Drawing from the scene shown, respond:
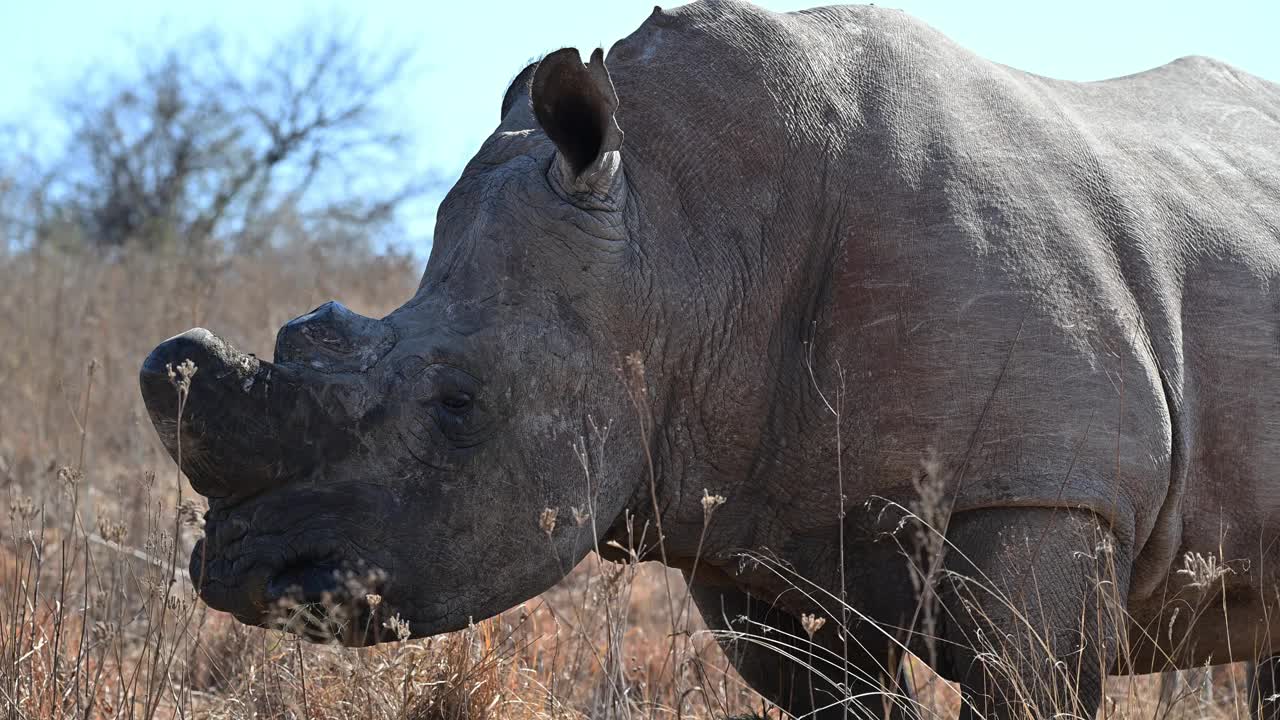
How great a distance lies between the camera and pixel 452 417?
9.77ft

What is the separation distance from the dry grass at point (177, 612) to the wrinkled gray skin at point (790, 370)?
0.24 metres

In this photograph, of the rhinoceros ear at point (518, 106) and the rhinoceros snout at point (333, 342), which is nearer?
the rhinoceros snout at point (333, 342)

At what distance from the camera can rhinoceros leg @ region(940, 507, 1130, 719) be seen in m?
3.04

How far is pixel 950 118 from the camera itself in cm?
333

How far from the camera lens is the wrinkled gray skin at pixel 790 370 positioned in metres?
2.93

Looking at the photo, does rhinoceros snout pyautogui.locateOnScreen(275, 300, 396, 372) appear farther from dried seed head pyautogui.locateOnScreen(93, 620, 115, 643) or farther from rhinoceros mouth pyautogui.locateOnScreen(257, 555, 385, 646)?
dried seed head pyautogui.locateOnScreen(93, 620, 115, 643)

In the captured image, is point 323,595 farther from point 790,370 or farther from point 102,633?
point 790,370

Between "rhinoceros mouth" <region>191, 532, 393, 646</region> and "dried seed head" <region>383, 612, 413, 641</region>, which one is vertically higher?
"rhinoceros mouth" <region>191, 532, 393, 646</region>

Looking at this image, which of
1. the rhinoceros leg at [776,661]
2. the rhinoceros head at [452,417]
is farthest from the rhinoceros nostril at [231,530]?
the rhinoceros leg at [776,661]

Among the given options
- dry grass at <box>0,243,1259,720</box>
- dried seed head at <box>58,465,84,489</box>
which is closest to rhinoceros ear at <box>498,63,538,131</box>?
dry grass at <box>0,243,1259,720</box>

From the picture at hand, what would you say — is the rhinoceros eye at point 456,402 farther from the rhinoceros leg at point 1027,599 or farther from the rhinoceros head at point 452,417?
the rhinoceros leg at point 1027,599

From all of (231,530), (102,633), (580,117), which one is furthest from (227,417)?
(580,117)

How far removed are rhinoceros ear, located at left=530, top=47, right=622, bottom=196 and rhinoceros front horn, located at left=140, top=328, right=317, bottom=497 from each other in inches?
31.4

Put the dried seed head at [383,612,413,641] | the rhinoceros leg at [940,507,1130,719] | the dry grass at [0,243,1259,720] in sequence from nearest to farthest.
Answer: the dried seed head at [383,612,413,641] → the rhinoceros leg at [940,507,1130,719] → the dry grass at [0,243,1259,720]
